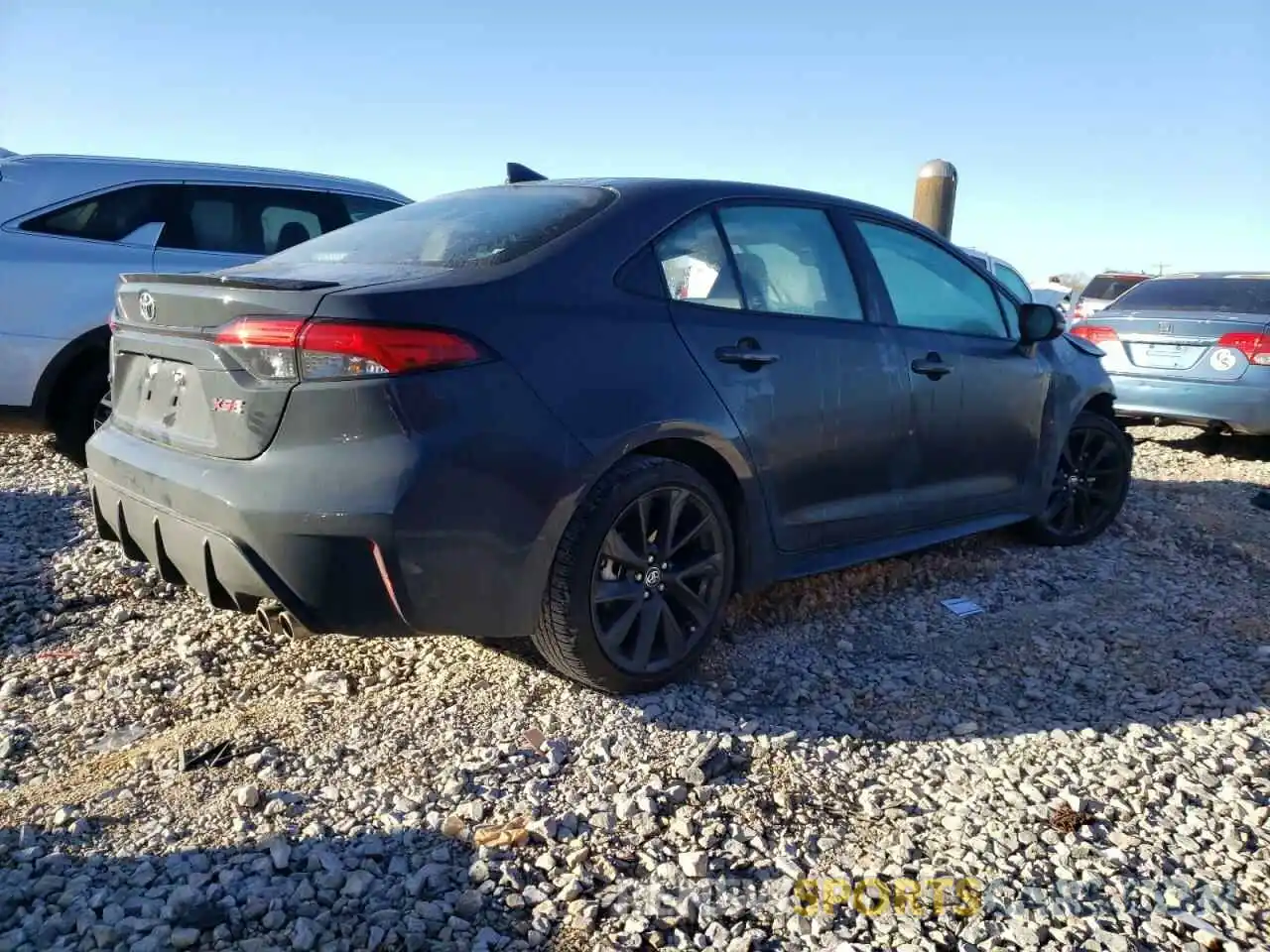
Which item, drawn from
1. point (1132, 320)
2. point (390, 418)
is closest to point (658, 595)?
point (390, 418)

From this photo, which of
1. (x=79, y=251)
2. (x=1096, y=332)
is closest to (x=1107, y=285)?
(x=1096, y=332)

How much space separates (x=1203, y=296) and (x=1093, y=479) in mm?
3990

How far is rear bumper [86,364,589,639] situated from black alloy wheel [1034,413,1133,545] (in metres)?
3.10

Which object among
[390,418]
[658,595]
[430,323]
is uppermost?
[430,323]

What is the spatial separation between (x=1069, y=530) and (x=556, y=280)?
3.33 m

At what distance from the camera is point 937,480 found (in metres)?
4.04

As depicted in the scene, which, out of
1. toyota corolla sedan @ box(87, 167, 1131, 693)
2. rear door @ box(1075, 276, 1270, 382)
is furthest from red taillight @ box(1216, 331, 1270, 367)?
toyota corolla sedan @ box(87, 167, 1131, 693)

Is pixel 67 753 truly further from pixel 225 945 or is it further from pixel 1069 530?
pixel 1069 530

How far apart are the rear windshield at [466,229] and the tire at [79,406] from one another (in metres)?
2.29

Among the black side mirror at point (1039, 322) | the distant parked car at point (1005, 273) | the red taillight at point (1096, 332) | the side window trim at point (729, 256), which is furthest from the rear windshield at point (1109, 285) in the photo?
the side window trim at point (729, 256)

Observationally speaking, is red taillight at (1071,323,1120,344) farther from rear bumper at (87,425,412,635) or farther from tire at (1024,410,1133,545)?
rear bumper at (87,425,412,635)

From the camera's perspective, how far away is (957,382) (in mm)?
4059

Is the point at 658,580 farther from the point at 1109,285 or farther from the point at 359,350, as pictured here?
the point at 1109,285

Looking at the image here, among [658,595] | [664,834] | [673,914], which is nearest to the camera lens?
[673,914]
